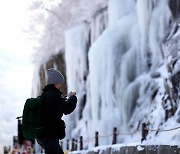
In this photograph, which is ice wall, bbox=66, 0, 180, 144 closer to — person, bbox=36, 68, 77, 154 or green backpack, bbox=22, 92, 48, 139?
person, bbox=36, 68, 77, 154

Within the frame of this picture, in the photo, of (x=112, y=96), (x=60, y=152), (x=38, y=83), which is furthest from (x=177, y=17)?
(x=38, y=83)

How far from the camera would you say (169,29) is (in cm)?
1953

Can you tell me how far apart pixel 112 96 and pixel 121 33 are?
2.86 metres

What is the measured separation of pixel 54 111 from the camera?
4.50 m

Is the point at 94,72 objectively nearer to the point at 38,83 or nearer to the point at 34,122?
the point at 38,83

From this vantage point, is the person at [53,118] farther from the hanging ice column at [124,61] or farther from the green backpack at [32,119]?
the hanging ice column at [124,61]

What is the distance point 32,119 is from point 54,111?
0.21 m

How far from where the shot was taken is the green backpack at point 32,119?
442cm

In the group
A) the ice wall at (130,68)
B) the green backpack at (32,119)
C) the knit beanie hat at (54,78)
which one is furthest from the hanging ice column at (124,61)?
the green backpack at (32,119)

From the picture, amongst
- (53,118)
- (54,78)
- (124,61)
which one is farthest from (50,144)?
(124,61)

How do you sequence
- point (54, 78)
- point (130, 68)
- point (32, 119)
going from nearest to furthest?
point (32, 119) → point (54, 78) → point (130, 68)

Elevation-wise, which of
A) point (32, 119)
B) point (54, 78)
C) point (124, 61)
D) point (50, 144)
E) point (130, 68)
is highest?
point (124, 61)

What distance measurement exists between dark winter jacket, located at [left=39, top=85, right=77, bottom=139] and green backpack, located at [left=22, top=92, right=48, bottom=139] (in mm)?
48

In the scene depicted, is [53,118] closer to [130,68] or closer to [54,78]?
[54,78]
